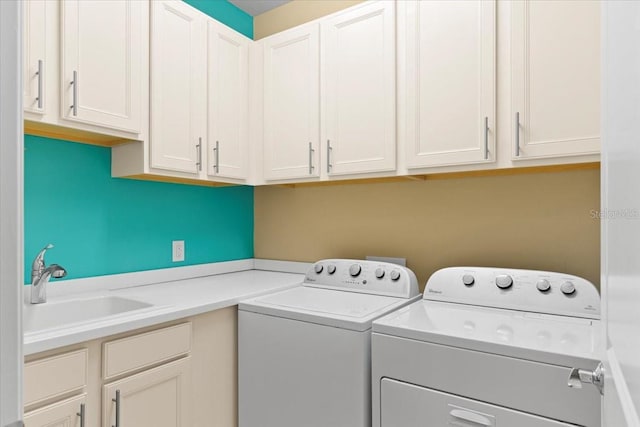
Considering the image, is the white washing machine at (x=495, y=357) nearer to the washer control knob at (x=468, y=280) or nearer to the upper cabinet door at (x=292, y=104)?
the washer control knob at (x=468, y=280)

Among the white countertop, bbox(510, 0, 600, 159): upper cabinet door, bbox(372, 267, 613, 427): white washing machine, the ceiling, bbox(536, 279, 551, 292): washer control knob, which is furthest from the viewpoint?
the ceiling

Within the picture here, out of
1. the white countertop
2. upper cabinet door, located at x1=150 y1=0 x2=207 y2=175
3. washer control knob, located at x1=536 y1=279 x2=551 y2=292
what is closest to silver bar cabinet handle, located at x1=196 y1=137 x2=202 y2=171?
upper cabinet door, located at x1=150 y1=0 x2=207 y2=175

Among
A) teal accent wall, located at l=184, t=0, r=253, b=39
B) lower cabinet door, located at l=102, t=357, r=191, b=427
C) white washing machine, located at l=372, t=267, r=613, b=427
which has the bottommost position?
lower cabinet door, located at l=102, t=357, r=191, b=427

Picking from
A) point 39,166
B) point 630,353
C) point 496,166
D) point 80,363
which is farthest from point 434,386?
point 39,166

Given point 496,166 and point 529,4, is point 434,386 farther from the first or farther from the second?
point 529,4

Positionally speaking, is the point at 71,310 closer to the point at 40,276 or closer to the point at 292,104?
the point at 40,276

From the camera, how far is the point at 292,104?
2.17 metres

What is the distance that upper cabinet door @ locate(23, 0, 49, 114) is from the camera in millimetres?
1332

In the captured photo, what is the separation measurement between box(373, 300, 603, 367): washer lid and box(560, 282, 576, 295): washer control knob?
0.32 ft

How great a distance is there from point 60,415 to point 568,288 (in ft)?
5.99

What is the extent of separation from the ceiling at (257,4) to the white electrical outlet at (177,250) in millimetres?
1602

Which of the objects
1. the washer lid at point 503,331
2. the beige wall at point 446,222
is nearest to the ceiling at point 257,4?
the beige wall at point 446,222

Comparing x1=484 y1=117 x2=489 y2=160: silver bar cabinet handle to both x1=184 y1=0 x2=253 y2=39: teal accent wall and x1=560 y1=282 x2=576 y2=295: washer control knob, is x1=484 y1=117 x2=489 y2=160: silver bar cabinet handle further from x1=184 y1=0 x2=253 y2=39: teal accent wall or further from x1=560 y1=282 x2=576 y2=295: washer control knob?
x1=184 y1=0 x2=253 y2=39: teal accent wall

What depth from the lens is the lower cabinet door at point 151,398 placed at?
4.31ft
